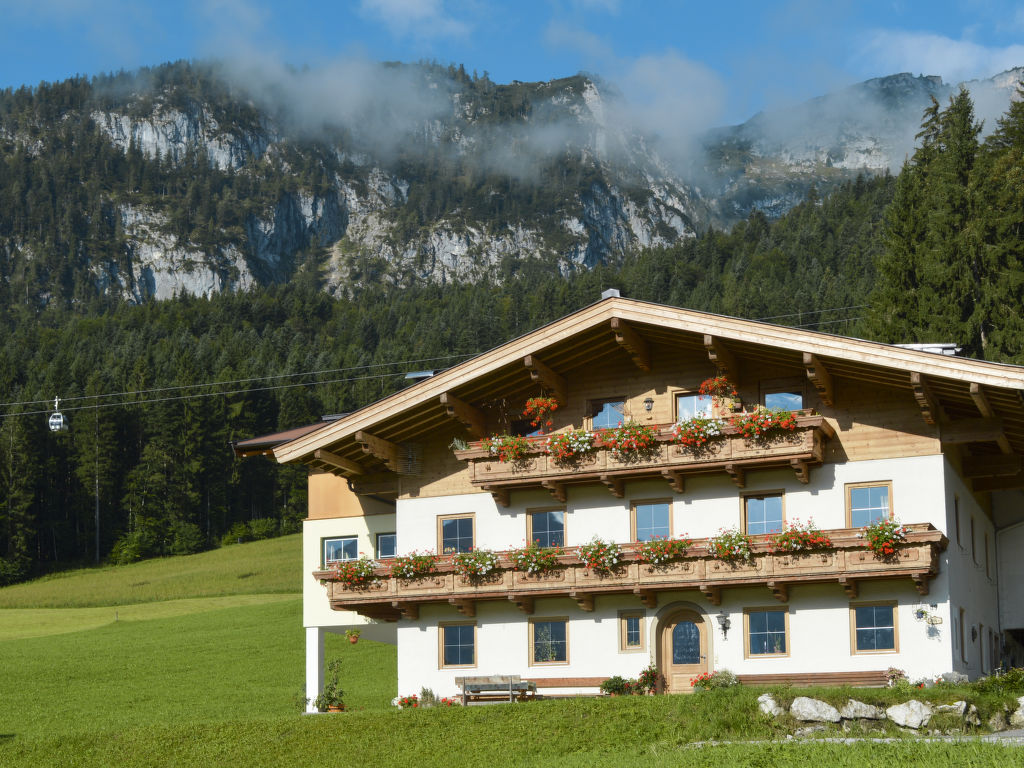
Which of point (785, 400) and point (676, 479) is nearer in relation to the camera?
point (676, 479)

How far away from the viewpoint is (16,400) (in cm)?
13962

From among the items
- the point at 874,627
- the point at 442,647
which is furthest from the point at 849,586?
the point at 442,647

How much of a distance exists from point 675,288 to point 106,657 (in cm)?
10956

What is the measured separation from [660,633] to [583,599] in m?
1.91

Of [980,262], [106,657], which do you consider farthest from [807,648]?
[106,657]

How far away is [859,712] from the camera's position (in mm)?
22359

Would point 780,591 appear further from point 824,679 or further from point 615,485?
point 615,485

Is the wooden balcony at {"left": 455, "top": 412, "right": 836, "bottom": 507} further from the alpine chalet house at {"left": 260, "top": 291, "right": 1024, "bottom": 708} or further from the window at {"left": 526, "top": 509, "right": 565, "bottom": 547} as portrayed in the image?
the window at {"left": 526, "top": 509, "right": 565, "bottom": 547}

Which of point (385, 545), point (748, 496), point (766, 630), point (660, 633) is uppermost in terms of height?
point (748, 496)

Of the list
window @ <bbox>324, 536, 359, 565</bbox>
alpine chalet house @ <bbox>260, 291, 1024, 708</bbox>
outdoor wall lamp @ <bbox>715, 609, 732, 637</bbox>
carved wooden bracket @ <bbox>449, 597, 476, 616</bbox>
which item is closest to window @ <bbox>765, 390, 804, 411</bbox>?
alpine chalet house @ <bbox>260, 291, 1024, 708</bbox>

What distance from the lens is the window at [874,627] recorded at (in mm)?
28000

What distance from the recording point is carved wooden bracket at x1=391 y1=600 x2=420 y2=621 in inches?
1237

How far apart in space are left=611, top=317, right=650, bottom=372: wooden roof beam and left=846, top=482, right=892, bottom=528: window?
5.52m

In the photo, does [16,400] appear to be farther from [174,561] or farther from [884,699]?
[884,699]
